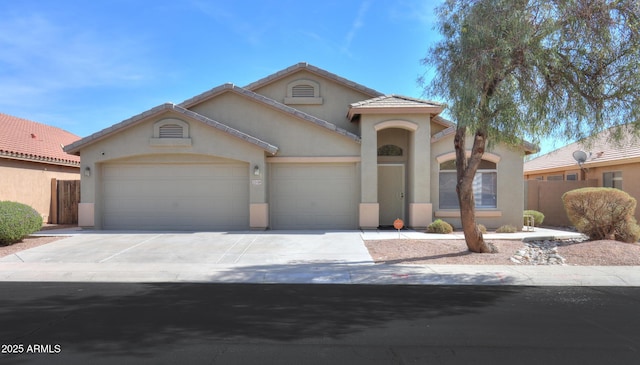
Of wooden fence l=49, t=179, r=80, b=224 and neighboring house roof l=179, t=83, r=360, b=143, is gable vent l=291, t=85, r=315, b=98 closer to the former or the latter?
neighboring house roof l=179, t=83, r=360, b=143

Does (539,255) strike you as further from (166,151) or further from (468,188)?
(166,151)

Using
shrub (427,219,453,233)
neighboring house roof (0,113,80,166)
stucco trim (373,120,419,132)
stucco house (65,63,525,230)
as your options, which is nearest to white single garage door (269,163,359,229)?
stucco house (65,63,525,230)

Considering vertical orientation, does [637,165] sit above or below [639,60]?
below

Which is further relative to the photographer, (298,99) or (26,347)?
(298,99)

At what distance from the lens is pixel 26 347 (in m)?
4.96

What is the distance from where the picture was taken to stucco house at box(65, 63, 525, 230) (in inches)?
596

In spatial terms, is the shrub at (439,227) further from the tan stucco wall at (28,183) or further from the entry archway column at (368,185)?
the tan stucco wall at (28,183)

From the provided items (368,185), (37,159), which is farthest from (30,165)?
(368,185)

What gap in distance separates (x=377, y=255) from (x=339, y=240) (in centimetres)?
240

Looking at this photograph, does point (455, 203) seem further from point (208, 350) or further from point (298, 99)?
point (208, 350)

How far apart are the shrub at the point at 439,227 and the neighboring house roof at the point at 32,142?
15739 mm

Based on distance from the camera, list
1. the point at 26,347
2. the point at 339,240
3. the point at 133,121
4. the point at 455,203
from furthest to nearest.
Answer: the point at 455,203 < the point at 133,121 < the point at 339,240 < the point at 26,347

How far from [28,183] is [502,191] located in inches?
729

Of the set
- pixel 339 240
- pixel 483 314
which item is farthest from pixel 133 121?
pixel 483 314
